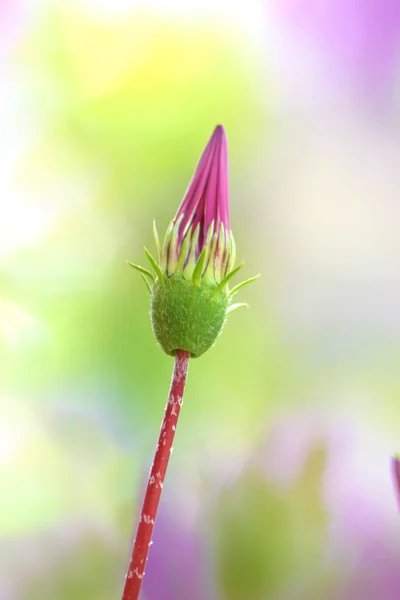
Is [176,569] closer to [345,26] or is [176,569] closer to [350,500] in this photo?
[350,500]

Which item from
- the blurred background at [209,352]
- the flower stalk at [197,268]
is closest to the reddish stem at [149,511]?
the flower stalk at [197,268]

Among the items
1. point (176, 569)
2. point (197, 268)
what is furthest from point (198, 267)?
point (176, 569)

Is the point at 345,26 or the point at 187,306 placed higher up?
the point at 345,26

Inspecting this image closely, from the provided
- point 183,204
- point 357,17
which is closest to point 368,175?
point 357,17

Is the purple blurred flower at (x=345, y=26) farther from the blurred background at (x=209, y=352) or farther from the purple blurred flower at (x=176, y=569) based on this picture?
the purple blurred flower at (x=176, y=569)

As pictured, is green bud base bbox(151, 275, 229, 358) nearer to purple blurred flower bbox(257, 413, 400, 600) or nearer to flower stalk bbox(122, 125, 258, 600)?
flower stalk bbox(122, 125, 258, 600)

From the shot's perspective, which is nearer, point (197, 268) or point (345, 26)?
point (197, 268)

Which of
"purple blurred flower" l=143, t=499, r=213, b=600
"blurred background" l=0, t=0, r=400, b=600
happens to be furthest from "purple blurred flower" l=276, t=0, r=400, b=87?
"purple blurred flower" l=143, t=499, r=213, b=600

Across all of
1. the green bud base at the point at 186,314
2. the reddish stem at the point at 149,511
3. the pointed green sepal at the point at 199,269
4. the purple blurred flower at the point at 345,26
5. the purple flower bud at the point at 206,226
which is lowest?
the reddish stem at the point at 149,511
